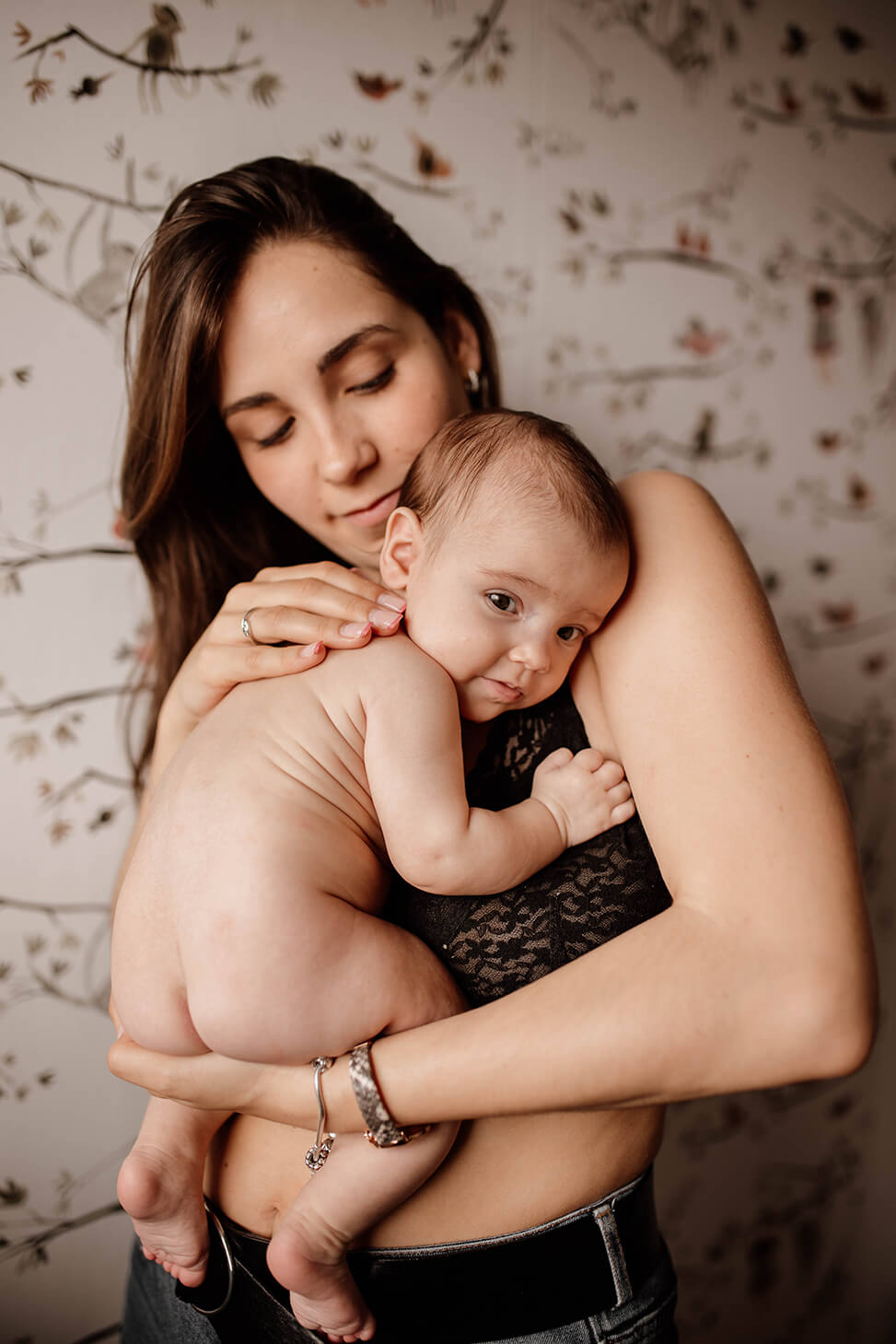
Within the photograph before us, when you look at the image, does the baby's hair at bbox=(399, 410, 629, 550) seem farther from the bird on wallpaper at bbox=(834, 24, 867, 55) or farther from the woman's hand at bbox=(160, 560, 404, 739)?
Result: the bird on wallpaper at bbox=(834, 24, 867, 55)

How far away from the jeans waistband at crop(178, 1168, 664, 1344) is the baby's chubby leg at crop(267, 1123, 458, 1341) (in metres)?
0.08

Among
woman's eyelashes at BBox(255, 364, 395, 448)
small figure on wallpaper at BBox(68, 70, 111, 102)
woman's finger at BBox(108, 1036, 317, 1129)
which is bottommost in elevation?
woman's finger at BBox(108, 1036, 317, 1129)

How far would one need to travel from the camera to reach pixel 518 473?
3.60 feet

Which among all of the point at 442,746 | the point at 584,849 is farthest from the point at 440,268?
the point at 584,849

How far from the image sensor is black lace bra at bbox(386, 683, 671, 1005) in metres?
1.01

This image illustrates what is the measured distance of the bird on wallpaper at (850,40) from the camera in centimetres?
202

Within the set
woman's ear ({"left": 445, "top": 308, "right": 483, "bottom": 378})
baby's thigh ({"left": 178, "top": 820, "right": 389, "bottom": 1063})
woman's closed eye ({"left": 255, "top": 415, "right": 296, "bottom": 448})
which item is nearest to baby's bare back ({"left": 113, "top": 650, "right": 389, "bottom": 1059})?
baby's thigh ({"left": 178, "top": 820, "right": 389, "bottom": 1063})

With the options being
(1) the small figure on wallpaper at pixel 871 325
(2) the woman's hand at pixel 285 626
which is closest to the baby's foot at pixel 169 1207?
(2) the woman's hand at pixel 285 626

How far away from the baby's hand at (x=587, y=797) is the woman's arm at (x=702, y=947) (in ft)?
0.21

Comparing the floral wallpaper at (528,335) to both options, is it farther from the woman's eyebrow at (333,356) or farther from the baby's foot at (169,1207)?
the baby's foot at (169,1207)

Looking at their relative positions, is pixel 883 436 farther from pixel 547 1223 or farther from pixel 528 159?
pixel 547 1223

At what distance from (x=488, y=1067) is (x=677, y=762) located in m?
0.39

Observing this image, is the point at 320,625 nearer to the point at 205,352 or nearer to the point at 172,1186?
the point at 205,352

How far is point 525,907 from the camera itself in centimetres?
103
